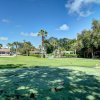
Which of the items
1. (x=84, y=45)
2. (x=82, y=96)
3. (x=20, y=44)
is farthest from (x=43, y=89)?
(x=20, y=44)

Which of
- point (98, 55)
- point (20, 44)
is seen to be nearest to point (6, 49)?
point (20, 44)

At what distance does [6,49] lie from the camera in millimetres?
138000

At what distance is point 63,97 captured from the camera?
24.5 feet

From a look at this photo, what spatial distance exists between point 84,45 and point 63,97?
62.8 metres

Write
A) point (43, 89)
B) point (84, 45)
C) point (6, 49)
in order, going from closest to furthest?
point (43, 89) → point (84, 45) → point (6, 49)

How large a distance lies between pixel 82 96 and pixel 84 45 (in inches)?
2460

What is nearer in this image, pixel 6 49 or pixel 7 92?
pixel 7 92

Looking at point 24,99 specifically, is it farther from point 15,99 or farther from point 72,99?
point 72,99

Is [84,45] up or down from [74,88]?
up

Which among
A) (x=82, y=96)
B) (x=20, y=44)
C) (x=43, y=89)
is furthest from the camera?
(x=20, y=44)


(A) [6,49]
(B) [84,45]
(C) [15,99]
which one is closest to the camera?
(C) [15,99]

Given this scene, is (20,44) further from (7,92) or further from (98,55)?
(7,92)

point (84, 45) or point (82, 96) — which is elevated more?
point (84, 45)

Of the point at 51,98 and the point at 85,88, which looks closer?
the point at 51,98
